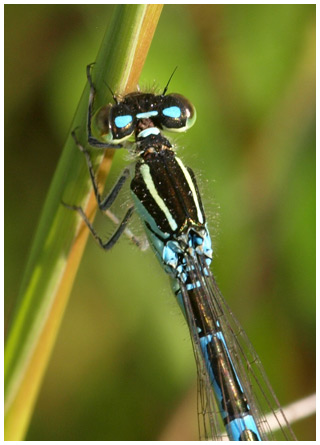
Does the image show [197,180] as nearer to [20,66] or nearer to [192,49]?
[192,49]

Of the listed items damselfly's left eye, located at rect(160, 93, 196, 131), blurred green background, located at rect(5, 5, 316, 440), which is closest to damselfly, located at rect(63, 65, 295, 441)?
damselfly's left eye, located at rect(160, 93, 196, 131)

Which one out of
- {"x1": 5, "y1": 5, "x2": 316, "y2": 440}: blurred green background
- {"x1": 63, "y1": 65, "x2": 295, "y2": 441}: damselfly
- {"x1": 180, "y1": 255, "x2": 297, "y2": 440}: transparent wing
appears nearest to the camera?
{"x1": 63, "y1": 65, "x2": 295, "y2": 441}: damselfly

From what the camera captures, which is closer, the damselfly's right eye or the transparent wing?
the damselfly's right eye

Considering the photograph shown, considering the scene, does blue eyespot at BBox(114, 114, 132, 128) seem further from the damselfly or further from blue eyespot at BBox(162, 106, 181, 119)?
blue eyespot at BBox(162, 106, 181, 119)

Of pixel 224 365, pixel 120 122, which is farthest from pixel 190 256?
pixel 120 122

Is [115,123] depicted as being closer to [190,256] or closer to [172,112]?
[172,112]

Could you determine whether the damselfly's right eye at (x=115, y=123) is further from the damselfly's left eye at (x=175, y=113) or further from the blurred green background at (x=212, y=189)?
the blurred green background at (x=212, y=189)
